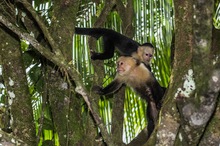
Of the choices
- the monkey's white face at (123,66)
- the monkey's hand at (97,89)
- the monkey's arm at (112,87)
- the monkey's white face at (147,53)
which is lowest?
the monkey's arm at (112,87)

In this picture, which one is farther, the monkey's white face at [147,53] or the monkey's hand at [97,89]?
the monkey's white face at [147,53]

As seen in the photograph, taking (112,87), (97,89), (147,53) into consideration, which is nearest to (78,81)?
(97,89)

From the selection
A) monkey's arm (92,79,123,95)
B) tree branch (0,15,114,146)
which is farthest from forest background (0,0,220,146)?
monkey's arm (92,79,123,95)

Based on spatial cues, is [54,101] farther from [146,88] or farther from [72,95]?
[146,88]

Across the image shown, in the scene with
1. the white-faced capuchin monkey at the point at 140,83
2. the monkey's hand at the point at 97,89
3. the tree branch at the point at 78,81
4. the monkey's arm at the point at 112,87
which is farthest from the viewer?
the white-faced capuchin monkey at the point at 140,83

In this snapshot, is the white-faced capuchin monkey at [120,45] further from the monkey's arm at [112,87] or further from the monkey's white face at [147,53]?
the monkey's arm at [112,87]

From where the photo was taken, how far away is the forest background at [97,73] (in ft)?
7.10

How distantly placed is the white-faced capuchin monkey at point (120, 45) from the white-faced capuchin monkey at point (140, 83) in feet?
0.37

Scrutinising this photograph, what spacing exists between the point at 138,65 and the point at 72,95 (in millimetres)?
1695

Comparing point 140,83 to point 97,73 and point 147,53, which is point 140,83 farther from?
point 97,73

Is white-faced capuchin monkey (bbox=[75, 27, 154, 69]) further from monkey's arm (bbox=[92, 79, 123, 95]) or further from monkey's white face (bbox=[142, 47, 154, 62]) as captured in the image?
monkey's arm (bbox=[92, 79, 123, 95])

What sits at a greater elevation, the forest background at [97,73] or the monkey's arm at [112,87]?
the forest background at [97,73]

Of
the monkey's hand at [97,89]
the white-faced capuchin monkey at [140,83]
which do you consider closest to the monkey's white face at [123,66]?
the white-faced capuchin monkey at [140,83]

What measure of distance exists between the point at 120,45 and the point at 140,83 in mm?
531
